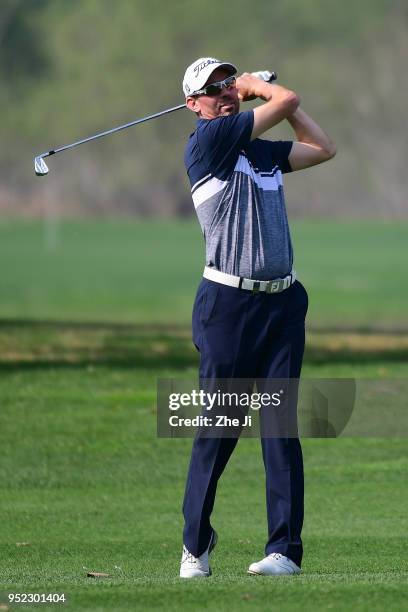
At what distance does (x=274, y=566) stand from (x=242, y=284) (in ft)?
3.90

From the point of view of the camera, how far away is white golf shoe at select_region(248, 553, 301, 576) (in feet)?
21.4

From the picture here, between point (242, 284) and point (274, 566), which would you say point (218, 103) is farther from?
point (274, 566)

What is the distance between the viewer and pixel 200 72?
6.52 metres

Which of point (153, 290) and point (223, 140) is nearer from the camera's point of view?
point (223, 140)

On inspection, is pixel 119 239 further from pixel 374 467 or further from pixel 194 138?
pixel 194 138

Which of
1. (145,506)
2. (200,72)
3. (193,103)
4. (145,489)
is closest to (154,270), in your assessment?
(145,489)

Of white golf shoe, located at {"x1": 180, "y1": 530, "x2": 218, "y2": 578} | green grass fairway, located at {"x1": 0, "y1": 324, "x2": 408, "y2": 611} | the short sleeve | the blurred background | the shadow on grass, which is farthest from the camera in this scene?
→ the shadow on grass

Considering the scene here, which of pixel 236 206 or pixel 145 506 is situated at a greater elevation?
pixel 236 206

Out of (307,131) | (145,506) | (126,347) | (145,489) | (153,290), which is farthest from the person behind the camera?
(153,290)

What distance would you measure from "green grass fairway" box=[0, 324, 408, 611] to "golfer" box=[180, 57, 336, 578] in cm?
29

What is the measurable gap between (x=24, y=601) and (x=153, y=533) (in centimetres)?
325

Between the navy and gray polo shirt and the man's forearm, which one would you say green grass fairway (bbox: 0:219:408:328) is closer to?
the man's forearm

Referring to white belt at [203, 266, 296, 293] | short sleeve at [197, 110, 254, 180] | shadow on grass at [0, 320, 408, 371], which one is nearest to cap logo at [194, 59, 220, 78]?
short sleeve at [197, 110, 254, 180]

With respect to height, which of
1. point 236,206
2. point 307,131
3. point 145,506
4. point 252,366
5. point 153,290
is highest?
point 307,131
